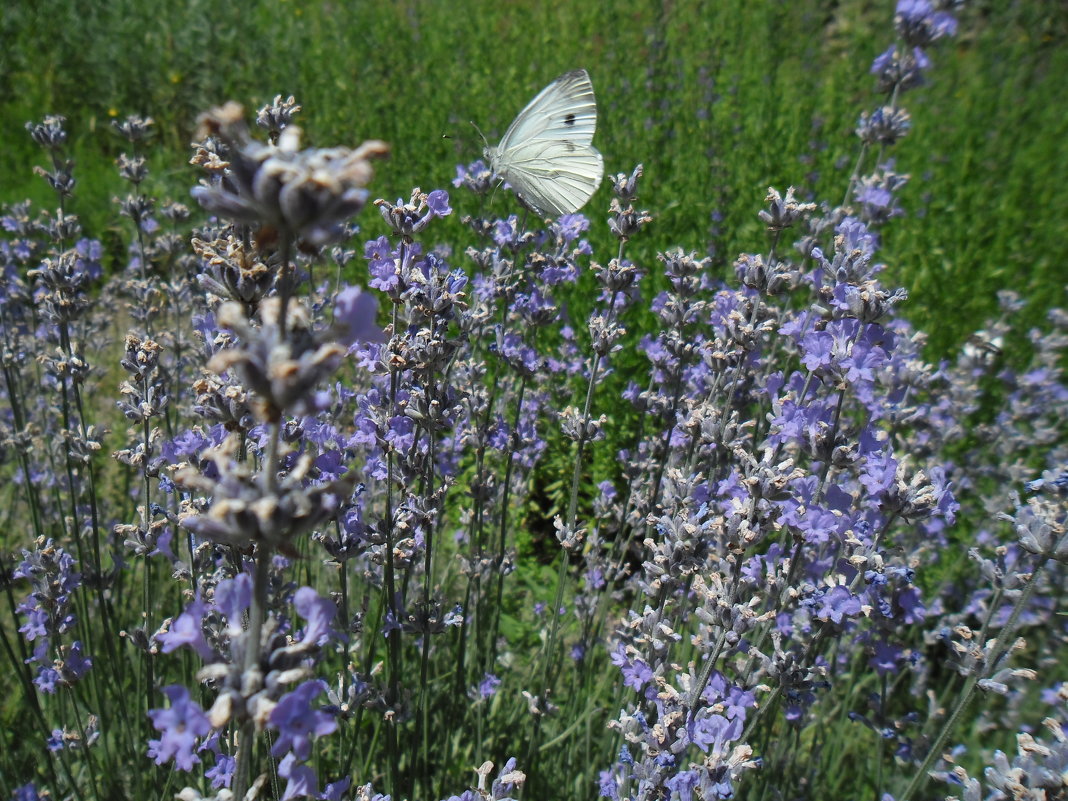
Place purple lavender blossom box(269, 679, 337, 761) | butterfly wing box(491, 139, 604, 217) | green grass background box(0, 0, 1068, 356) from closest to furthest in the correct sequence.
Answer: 1. purple lavender blossom box(269, 679, 337, 761)
2. butterfly wing box(491, 139, 604, 217)
3. green grass background box(0, 0, 1068, 356)

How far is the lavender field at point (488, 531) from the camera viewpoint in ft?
3.18

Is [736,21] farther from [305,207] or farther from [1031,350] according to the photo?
[305,207]

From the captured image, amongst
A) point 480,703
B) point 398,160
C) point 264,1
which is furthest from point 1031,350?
point 264,1

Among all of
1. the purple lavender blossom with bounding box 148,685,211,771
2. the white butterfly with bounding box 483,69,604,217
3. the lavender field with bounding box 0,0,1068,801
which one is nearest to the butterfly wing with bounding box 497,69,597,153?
the white butterfly with bounding box 483,69,604,217

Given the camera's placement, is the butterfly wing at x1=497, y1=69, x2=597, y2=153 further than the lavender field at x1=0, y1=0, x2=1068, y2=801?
Yes

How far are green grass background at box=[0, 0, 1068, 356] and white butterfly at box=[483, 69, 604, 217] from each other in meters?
1.13

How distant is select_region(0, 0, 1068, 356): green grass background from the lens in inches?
204

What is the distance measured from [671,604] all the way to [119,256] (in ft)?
17.9

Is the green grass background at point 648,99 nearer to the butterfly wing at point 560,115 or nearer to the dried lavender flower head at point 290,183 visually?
the butterfly wing at point 560,115

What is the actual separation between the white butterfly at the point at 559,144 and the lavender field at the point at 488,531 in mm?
358

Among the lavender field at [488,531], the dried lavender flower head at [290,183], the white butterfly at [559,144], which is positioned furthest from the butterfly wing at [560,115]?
the dried lavender flower head at [290,183]

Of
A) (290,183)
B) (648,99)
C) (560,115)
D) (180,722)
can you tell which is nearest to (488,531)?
(560,115)

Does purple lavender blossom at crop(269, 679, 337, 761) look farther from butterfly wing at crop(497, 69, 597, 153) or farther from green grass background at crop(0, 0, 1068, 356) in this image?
green grass background at crop(0, 0, 1068, 356)

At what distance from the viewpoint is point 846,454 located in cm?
177
